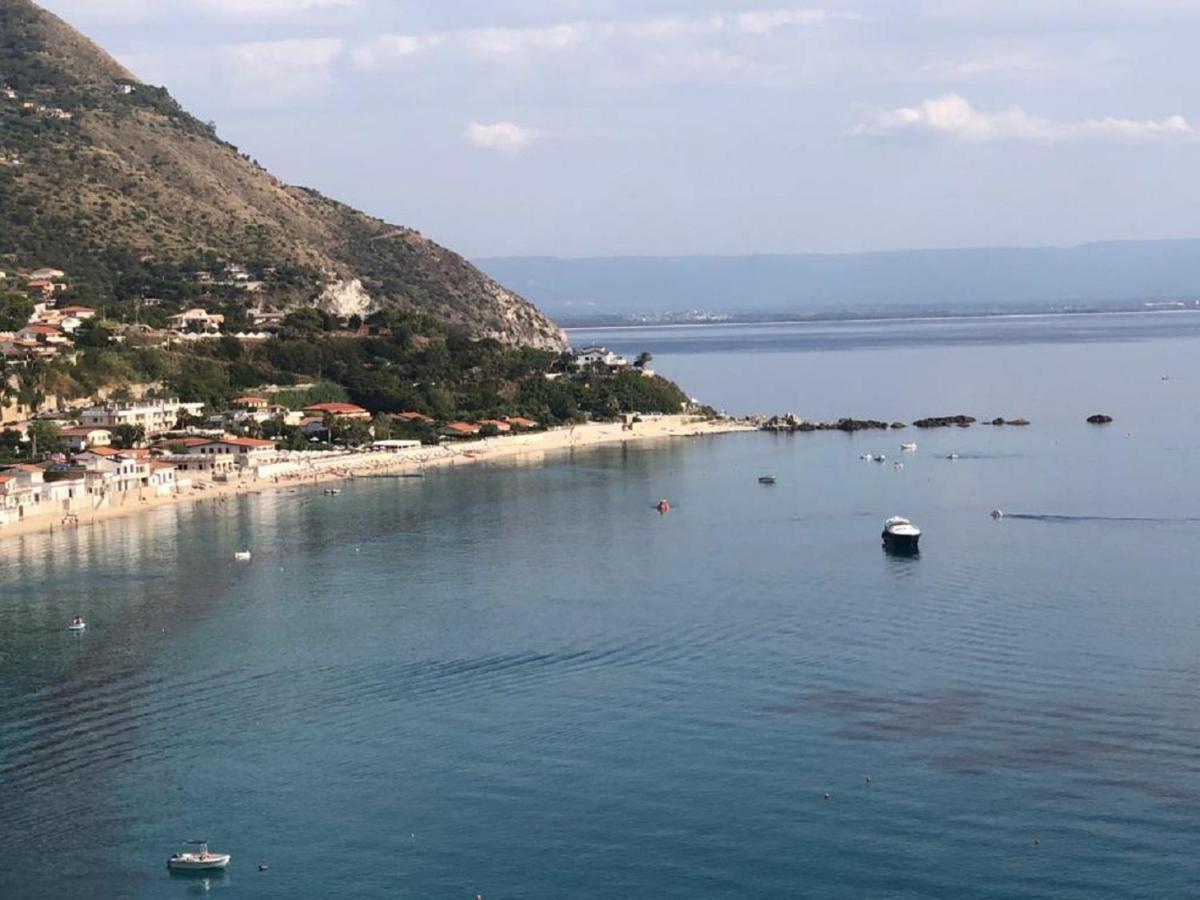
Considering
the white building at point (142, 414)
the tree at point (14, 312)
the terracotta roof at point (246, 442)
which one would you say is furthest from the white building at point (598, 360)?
the terracotta roof at point (246, 442)

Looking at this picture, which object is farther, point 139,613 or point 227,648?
point 139,613

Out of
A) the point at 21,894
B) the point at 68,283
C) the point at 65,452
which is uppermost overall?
the point at 68,283

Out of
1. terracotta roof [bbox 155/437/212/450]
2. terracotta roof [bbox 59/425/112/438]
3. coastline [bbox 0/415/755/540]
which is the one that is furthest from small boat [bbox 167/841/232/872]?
terracotta roof [bbox 155/437/212/450]

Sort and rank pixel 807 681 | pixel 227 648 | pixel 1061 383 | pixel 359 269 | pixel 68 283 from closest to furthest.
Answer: pixel 807 681 < pixel 227 648 < pixel 68 283 < pixel 1061 383 < pixel 359 269

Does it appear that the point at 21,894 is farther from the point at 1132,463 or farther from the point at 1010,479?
A: the point at 1132,463

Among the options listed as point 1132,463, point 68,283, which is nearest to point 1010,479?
point 1132,463
